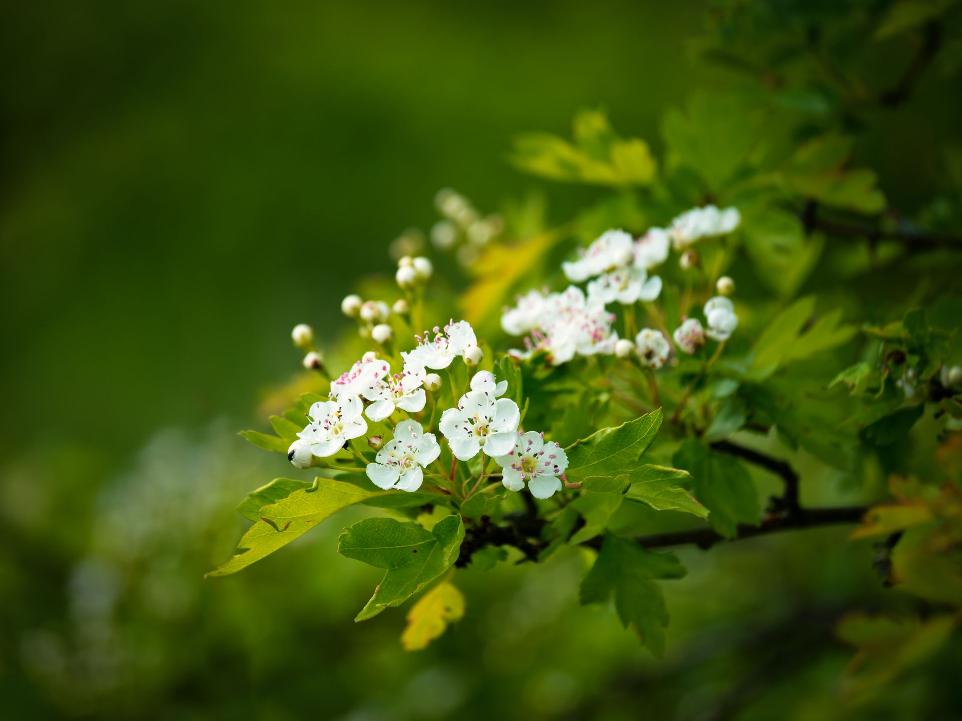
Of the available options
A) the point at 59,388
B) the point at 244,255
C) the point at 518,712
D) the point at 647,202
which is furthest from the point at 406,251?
the point at 59,388

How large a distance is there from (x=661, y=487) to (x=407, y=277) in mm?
540

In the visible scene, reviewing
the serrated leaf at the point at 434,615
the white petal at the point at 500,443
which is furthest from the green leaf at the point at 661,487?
the serrated leaf at the point at 434,615

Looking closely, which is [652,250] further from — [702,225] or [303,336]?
[303,336]

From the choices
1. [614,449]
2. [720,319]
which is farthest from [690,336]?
[614,449]

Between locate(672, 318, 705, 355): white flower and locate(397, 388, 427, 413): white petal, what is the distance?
16.7 inches

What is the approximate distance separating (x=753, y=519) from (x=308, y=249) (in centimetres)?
491

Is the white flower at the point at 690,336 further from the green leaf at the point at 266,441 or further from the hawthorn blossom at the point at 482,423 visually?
the green leaf at the point at 266,441

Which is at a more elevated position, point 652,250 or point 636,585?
point 652,250

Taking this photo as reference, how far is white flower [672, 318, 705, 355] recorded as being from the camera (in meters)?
1.28

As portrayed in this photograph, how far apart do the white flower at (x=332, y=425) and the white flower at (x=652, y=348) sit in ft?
1.37

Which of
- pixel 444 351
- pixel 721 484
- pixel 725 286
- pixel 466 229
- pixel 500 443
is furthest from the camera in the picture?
pixel 466 229

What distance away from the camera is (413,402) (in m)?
1.07

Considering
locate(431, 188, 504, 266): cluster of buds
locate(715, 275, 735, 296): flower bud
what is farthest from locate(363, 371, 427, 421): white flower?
locate(431, 188, 504, 266): cluster of buds

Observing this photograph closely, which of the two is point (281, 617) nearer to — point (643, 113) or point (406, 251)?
point (406, 251)
